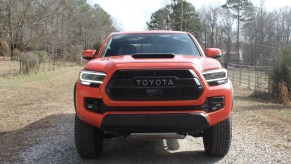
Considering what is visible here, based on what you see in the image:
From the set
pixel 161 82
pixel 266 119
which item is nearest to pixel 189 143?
pixel 161 82

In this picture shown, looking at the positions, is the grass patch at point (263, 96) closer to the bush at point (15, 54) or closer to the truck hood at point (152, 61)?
the truck hood at point (152, 61)

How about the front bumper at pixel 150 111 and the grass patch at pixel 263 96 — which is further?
the grass patch at pixel 263 96

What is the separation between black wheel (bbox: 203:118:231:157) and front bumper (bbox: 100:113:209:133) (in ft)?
1.77

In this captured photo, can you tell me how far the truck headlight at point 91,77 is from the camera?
461 centimetres

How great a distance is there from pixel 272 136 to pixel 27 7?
3970 centimetres

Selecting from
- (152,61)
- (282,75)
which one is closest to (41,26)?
(282,75)

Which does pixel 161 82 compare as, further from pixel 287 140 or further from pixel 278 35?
pixel 278 35

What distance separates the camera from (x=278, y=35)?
252ft

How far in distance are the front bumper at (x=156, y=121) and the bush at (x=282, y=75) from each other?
32.9 feet

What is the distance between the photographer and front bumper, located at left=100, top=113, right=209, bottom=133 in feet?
14.5

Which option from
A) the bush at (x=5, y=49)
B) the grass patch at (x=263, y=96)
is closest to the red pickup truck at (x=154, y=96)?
the grass patch at (x=263, y=96)

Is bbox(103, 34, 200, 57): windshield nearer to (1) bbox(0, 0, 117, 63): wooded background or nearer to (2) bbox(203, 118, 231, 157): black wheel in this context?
(2) bbox(203, 118, 231, 157): black wheel

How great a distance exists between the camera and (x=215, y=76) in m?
4.71

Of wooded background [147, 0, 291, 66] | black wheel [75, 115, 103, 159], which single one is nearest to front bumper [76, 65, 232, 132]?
black wheel [75, 115, 103, 159]
